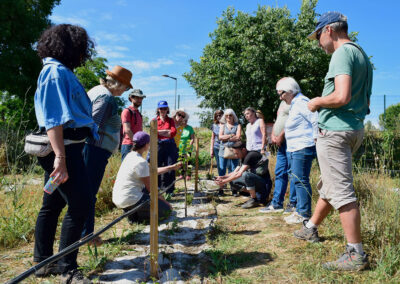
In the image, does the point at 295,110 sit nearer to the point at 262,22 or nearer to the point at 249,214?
A: the point at 249,214

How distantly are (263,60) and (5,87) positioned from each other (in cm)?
1127

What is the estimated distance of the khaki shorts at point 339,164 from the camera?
2146mm

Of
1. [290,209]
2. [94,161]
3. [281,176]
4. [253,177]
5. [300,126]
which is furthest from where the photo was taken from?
[253,177]

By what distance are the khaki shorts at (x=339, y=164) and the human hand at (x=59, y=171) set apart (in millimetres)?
1925

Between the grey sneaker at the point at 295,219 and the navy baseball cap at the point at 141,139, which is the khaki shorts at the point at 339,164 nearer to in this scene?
the grey sneaker at the point at 295,219

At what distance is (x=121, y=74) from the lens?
2.84 m

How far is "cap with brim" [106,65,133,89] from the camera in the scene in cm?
283

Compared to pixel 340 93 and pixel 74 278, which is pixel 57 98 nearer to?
pixel 74 278

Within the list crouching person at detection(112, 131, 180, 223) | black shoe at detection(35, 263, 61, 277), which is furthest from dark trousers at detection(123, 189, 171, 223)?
black shoe at detection(35, 263, 61, 277)

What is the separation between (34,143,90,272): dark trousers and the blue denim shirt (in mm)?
207

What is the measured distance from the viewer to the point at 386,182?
3.11 meters

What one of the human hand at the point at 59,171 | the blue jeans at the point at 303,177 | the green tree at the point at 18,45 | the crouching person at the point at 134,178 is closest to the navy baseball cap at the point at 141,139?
the crouching person at the point at 134,178

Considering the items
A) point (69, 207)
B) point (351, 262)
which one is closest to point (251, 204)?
point (351, 262)

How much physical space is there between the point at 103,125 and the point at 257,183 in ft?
9.08
